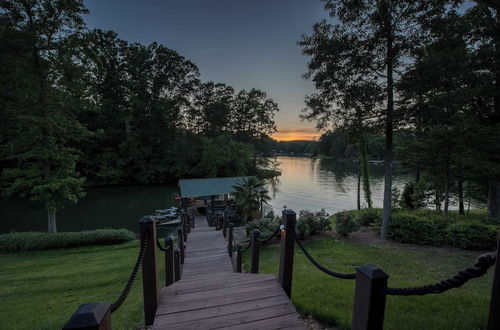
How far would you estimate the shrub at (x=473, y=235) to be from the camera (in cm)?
651

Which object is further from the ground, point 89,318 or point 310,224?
point 89,318

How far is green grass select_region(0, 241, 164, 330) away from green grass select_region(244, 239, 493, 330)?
8.29 ft

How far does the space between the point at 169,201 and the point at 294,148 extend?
93.5m

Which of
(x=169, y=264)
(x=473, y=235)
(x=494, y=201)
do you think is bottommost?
(x=473, y=235)

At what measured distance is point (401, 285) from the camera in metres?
4.01

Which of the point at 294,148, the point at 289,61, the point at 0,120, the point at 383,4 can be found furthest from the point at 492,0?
the point at 294,148

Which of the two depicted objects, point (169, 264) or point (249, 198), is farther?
point (249, 198)

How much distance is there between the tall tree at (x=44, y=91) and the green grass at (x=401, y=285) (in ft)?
35.6

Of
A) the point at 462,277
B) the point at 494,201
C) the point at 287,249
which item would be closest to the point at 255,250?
the point at 287,249

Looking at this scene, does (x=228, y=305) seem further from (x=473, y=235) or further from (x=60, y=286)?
(x=473, y=235)

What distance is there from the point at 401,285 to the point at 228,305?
3326 millimetres

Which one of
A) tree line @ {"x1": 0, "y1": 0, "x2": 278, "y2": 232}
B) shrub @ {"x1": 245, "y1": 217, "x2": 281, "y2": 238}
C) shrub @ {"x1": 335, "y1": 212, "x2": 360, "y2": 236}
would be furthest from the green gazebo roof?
shrub @ {"x1": 335, "y1": 212, "x2": 360, "y2": 236}

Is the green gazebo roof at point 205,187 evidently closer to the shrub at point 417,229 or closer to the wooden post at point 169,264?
the shrub at point 417,229

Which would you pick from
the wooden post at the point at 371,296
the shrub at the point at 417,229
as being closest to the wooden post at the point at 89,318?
the wooden post at the point at 371,296
